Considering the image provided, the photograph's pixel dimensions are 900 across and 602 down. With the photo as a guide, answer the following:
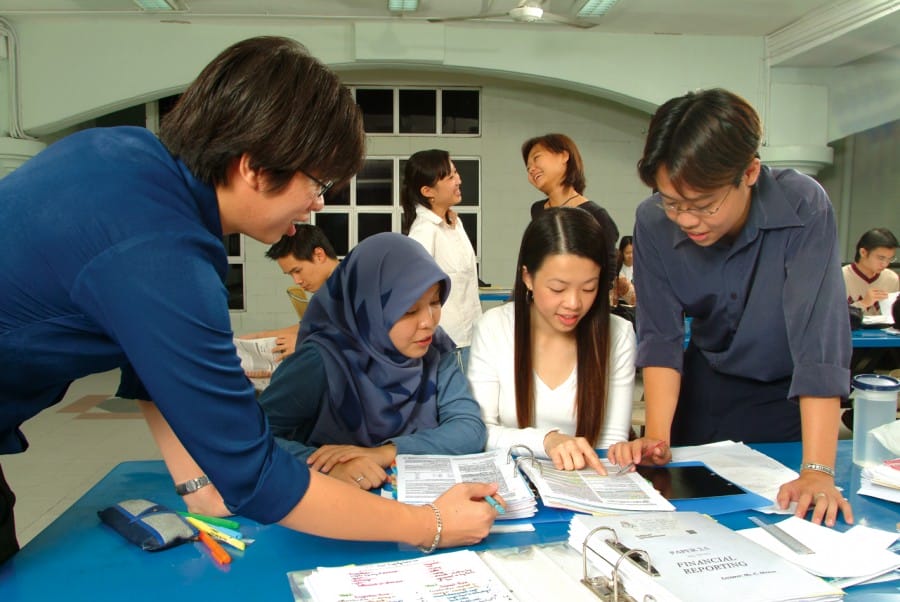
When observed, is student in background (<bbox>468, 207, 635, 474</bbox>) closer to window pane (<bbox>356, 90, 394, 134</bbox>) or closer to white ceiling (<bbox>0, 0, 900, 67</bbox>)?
white ceiling (<bbox>0, 0, 900, 67</bbox>)

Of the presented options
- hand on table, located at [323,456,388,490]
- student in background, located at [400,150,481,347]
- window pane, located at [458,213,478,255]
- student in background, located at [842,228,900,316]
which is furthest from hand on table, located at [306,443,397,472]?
window pane, located at [458,213,478,255]

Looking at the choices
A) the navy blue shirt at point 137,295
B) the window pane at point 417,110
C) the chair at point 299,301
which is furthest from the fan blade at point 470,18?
the navy blue shirt at point 137,295

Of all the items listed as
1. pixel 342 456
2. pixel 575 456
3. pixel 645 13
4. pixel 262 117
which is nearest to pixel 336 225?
pixel 645 13

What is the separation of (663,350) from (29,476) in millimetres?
3100

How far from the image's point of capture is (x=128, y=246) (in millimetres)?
732

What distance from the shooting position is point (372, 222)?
7488 mm

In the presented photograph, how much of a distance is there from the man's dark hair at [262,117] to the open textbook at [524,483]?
0.58m

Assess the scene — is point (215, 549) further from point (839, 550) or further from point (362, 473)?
point (839, 550)

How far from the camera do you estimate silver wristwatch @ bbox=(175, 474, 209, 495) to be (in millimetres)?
1148

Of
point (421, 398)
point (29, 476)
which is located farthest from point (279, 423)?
point (29, 476)

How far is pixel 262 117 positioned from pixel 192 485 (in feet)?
2.14

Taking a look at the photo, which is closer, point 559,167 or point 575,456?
point 575,456

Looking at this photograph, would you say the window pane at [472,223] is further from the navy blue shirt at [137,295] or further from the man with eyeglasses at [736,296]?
the navy blue shirt at [137,295]

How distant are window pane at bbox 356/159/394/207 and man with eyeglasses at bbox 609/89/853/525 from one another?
5.96 meters
